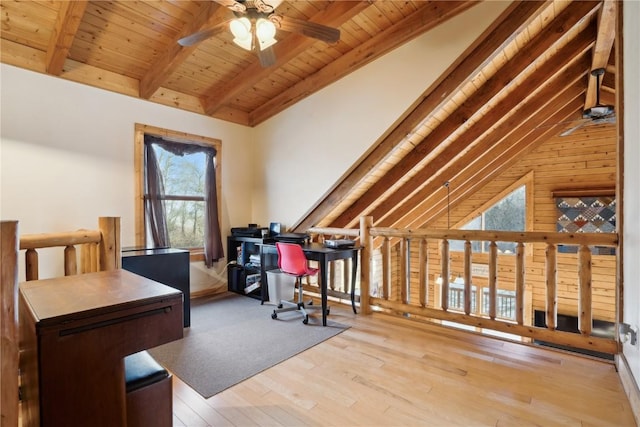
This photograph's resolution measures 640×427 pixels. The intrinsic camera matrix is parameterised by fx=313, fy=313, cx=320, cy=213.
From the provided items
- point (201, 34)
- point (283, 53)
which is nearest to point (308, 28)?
point (201, 34)

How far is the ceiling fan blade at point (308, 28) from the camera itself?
2004 millimetres

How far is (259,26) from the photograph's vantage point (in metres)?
2.01

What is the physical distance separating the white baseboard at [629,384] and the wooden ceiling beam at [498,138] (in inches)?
99.6

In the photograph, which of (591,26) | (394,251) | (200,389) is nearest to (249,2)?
(200,389)

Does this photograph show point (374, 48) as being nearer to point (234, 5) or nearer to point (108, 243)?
point (234, 5)

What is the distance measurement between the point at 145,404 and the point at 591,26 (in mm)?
4336

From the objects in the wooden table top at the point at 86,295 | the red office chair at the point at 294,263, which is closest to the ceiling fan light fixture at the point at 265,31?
the wooden table top at the point at 86,295

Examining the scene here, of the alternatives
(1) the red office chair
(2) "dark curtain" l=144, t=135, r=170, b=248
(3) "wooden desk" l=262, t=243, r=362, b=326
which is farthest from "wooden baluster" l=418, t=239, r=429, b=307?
(2) "dark curtain" l=144, t=135, r=170, b=248

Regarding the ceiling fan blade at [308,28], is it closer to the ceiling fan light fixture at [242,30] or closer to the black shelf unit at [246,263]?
the ceiling fan light fixture at [242,30]

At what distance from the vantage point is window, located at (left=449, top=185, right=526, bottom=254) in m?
6.03

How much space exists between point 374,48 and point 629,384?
10.5 feet

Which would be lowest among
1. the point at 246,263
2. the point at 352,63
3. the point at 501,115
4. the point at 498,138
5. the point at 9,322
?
the point at 246,263

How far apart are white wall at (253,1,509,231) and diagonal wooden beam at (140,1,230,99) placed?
146cm

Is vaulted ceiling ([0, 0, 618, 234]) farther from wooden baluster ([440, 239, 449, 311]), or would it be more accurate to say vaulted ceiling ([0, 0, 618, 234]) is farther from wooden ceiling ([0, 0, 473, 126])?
wooden baluster ([440, 239, 449, 311])
